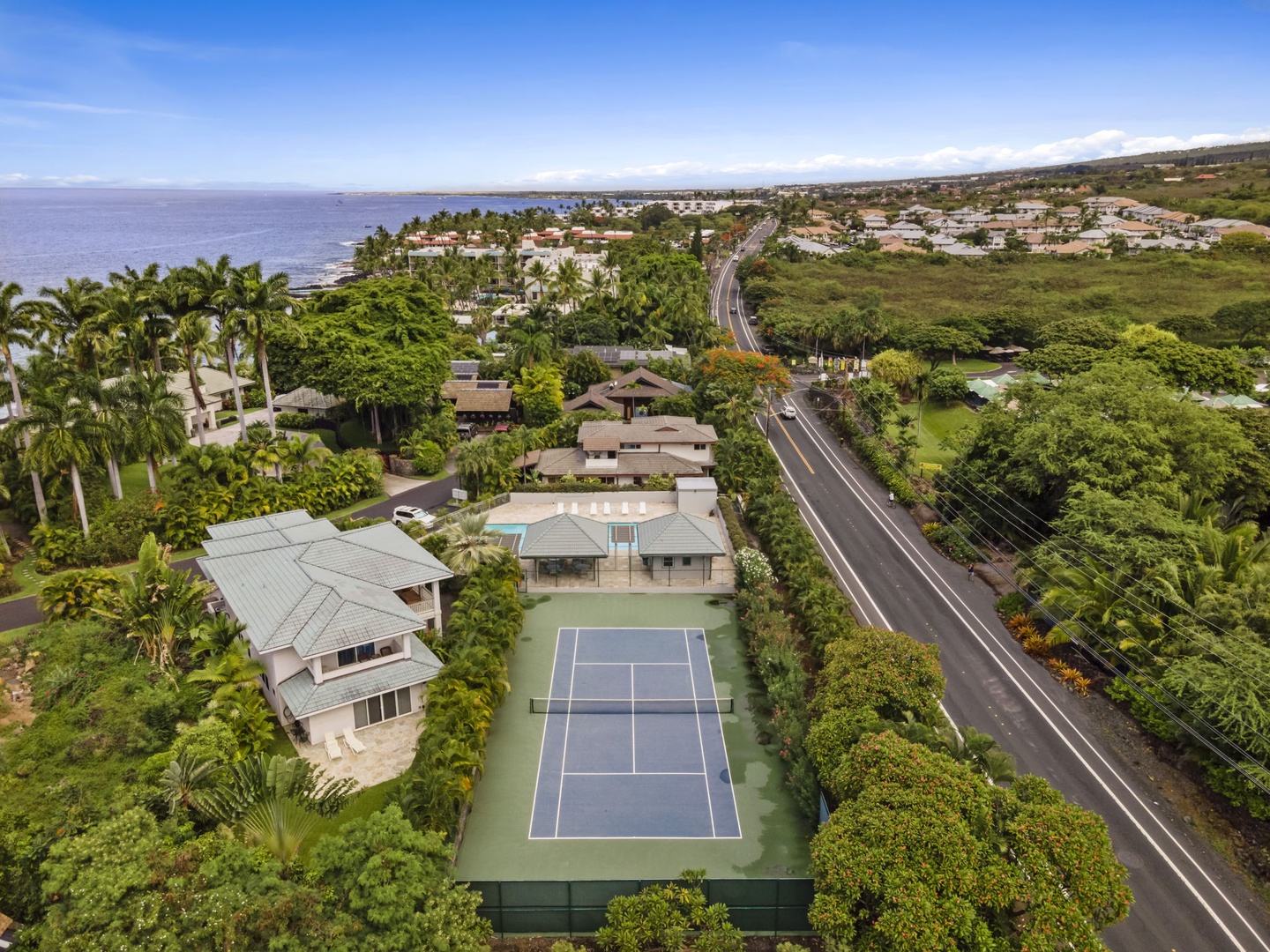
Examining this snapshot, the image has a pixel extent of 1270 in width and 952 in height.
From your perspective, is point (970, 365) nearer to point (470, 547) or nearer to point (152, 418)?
point (470, 547)

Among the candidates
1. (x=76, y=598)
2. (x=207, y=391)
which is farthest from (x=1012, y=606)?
(x=207, y=391)

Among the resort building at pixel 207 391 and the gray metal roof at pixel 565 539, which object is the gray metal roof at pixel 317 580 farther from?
the resort building at pixel 207 391

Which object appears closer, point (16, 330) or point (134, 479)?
point (16, 330)

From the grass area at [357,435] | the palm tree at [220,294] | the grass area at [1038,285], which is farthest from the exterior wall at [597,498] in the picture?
the grass area at [1038,285]

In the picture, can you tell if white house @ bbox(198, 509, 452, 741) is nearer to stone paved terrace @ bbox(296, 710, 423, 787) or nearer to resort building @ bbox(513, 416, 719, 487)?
stone paved terrace @ bbox(296, 710, 423, 787)

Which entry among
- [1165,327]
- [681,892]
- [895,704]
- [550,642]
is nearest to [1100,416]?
[895,704]

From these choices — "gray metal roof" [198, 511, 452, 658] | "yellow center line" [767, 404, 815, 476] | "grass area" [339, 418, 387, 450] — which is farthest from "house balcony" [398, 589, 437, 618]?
"yellow center line" [767, 404, 815, 476]

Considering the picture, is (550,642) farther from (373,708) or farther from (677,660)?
(373,708)
